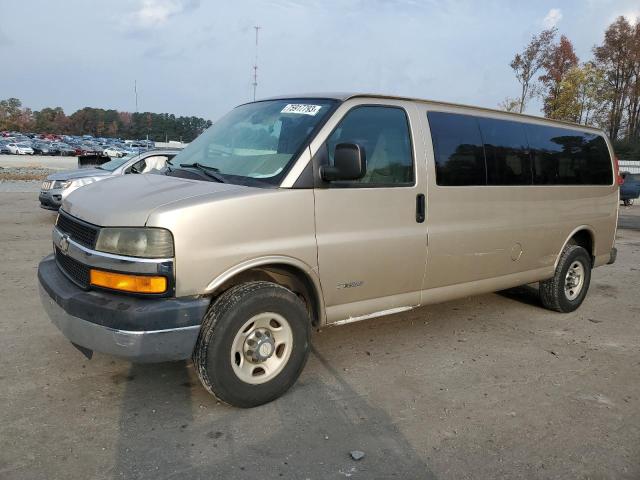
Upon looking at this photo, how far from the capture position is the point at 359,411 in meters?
3.52

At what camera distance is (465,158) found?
4539 mm

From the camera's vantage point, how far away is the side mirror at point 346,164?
346 centimetres

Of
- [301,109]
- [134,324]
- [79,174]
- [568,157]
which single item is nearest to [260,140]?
[301,109]

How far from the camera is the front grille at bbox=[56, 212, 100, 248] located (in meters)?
3.23

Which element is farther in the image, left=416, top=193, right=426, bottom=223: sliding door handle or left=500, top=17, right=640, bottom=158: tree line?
left=500, top=17, right=640, bottom=158: tree line

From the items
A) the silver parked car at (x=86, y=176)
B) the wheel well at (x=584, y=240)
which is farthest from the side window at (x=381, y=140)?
the silver parked car at (x=86, y=176)

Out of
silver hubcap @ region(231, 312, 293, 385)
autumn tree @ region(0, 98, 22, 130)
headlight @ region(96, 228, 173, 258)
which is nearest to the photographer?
headlight @ region(96, 228, 173, 258)

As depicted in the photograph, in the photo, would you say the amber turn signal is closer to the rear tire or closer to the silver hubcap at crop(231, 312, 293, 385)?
the silver hubcap at crop(231, 312, 293, 385)

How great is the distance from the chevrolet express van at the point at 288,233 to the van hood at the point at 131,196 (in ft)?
0.05

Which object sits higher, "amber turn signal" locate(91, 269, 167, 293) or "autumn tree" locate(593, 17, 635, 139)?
"autumn tree" locate(593, 17, 635, 139)

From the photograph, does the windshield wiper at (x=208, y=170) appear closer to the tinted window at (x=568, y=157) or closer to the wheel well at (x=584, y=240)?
the tinted window at (x=568, y=157)

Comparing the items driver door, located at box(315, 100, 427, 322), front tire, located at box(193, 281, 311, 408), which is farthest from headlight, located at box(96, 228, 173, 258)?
driver door, located at box(315, 100, 427, 322)

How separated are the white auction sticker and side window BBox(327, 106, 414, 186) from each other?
230 mm

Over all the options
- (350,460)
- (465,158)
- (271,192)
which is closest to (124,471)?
(350,460)
